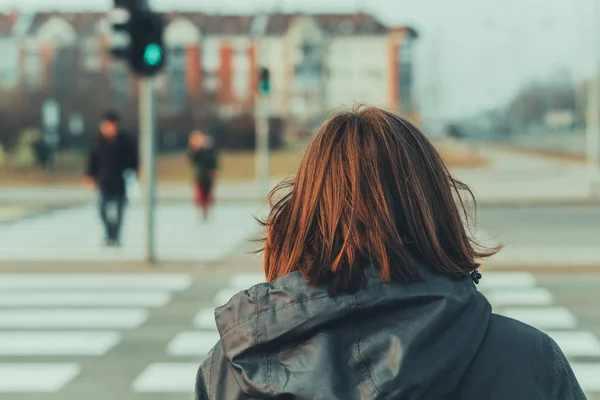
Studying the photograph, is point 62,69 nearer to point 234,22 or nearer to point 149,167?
point 234,22

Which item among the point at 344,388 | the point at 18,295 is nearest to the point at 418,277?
the point at 344,388

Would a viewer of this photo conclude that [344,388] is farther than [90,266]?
No

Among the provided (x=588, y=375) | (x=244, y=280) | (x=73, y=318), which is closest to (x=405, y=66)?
(x=244, y=280)

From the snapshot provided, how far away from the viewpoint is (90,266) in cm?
1244

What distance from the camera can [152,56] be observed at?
490 inches

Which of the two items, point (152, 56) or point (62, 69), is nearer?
point (152, 56)

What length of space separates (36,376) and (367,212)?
576cm

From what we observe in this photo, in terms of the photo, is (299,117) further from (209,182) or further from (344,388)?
(344,388)

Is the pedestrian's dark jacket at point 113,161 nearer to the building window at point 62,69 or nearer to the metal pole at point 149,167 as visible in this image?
the metal pole at point 149,167

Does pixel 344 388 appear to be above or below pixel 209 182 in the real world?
above

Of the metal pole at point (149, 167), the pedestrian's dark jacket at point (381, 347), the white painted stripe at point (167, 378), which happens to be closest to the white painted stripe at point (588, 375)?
the white painted stripe at point (167, 378)

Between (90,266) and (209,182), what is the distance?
19.6ft

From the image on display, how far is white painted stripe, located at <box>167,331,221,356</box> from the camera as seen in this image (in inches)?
300

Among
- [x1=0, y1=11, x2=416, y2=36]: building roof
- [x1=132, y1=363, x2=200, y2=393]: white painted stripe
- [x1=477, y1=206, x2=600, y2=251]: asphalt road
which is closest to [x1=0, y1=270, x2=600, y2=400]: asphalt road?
[x1=132, y1=363, x2=200, y2=393]: white painted stripe
